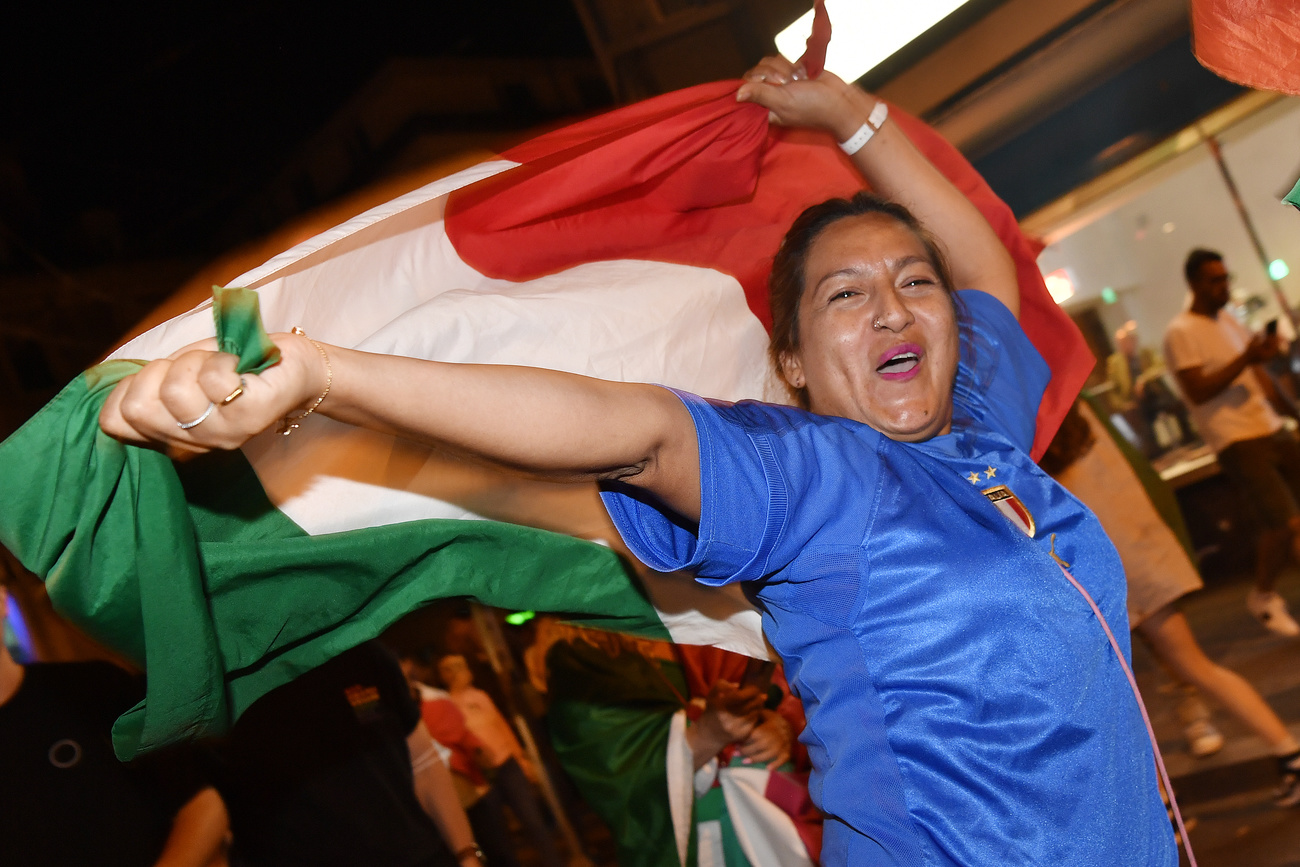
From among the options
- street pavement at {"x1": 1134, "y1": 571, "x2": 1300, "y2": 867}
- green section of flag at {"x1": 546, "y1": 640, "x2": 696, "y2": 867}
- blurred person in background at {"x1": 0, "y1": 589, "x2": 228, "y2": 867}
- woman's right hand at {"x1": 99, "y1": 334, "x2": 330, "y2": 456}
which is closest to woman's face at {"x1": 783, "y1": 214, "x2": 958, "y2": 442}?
woman's right hand at {"x1": 99, "y1": 334, "x2": 330, "y2": 456}

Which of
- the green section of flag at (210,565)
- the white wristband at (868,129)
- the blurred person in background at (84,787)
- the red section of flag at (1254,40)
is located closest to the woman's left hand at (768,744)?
the green section of flag at (210,565)

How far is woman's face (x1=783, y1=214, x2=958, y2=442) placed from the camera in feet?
4.04

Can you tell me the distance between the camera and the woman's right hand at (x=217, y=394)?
0.66 meters

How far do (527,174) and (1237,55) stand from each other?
1.10 m

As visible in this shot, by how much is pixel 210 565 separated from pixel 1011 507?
1.07 meters

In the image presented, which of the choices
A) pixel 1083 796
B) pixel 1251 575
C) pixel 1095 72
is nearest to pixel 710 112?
pixel 1083 796

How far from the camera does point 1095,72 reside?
4012mm

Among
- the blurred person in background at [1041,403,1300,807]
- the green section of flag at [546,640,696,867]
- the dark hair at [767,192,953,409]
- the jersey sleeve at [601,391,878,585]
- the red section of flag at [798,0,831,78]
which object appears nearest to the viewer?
the jersey sleeve at [601,391,878,585]

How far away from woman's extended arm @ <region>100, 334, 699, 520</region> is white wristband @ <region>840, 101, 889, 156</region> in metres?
0.94

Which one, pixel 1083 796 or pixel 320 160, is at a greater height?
pixel 320 160

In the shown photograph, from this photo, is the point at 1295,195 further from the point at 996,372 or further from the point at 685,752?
the point at 685,752

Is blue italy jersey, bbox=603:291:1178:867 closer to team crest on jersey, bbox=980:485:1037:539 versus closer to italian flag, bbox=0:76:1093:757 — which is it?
team crest on jersey, bbox=980:485:1037:539

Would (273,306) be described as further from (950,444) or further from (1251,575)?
(1251,575)

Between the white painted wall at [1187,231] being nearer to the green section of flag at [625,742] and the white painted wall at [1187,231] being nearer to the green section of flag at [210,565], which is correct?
the green section of flag at [625,742]
